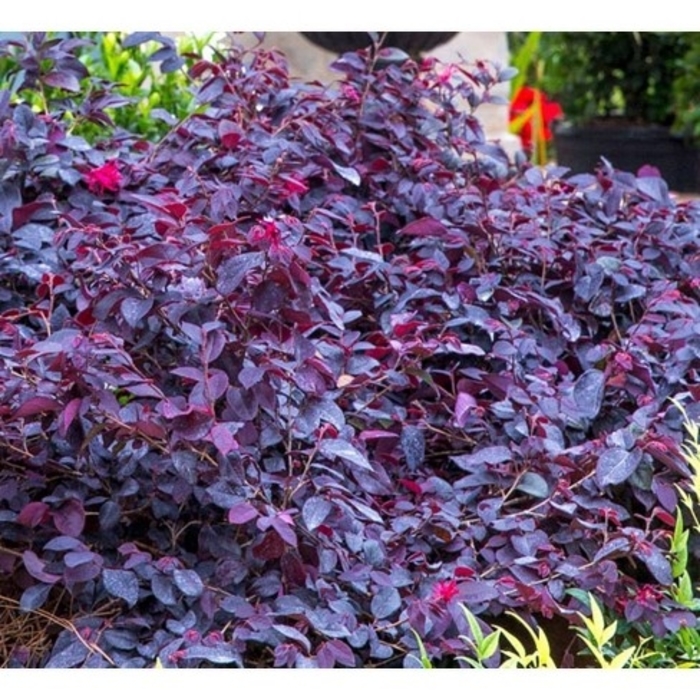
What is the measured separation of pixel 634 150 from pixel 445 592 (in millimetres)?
6290

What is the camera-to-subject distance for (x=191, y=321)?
5.60 feet

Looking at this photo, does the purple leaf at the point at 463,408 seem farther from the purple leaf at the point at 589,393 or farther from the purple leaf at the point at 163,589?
the purple leaf at the point at 163,589

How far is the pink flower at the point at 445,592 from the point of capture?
5.26ft

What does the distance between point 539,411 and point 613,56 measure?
19.6 ft

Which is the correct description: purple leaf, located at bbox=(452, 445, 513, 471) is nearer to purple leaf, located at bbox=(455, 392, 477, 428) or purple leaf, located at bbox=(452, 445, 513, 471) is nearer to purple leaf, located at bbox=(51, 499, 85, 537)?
purple leaf, located at bbox=(455, 392, 477, 428)

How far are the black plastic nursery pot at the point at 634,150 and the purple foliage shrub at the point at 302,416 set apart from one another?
17.6 ft

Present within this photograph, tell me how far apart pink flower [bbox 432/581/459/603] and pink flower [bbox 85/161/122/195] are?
3.29ft

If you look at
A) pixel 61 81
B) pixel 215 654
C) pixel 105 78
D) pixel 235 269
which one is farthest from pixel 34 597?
pixel 105 78

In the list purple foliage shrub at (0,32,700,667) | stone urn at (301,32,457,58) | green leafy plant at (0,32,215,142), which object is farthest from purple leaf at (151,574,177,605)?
stone urn at (301,32,457,58)

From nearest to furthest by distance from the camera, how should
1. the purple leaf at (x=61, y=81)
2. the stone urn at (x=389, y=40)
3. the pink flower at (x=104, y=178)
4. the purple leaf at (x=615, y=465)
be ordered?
the purple leaf at (x=615, y=465), the pink flower at (x=104, y=178), the purple leaf at (x=61, y=81), the stone urn at (x=389, y=40)

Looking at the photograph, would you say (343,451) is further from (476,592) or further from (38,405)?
(38,405)

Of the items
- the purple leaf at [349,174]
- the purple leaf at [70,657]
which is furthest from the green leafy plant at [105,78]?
the purple leaf at [70,657]

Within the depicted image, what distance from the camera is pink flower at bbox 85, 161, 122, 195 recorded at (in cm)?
219
